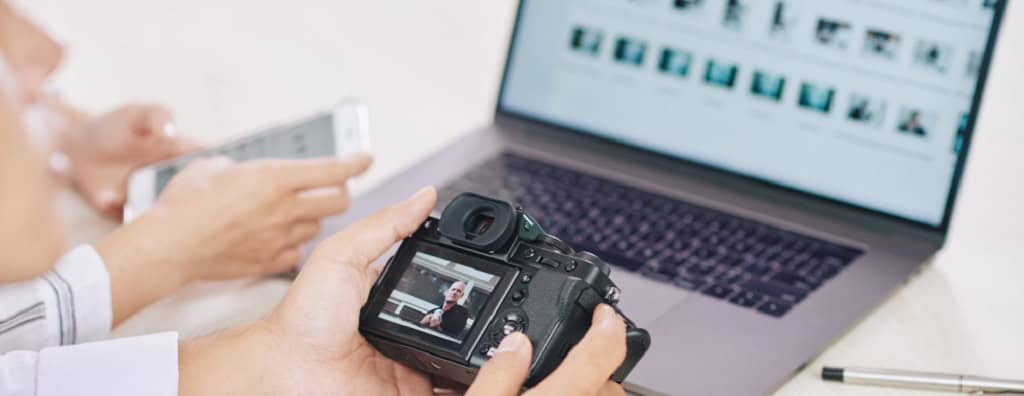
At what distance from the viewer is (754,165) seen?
0.94 meters

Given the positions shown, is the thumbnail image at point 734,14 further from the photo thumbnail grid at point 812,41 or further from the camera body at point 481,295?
the camera body at point 481,295

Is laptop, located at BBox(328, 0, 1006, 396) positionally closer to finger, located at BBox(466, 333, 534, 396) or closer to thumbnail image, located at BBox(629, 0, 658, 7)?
thumbnail image, located at BBox(629, 0, 658, 7)

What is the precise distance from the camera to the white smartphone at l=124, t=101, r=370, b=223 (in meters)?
0.93

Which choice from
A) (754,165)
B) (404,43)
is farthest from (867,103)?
(404,43)

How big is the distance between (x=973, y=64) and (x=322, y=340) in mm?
493

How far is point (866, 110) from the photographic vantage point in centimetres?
88

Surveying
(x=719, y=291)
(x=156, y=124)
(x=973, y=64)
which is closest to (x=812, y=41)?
(x=973, y=64)

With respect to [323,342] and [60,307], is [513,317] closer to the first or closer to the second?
[323,342]

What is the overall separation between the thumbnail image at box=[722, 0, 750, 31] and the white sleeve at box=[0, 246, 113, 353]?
50cm

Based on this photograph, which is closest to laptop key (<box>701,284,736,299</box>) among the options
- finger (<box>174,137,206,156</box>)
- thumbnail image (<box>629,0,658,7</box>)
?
thumbnail image (<box>629,0,658,7</box>)

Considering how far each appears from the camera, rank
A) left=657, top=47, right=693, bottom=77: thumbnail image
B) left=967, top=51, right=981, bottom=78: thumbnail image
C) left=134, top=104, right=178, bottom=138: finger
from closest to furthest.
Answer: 1. left=967, top=51, right=981, bottom=78: thumbnail image
2. left=657, top=47, right=693, bottom=77: thumbnail image
3. left=134, top=104, right=178, bottom=138: finger

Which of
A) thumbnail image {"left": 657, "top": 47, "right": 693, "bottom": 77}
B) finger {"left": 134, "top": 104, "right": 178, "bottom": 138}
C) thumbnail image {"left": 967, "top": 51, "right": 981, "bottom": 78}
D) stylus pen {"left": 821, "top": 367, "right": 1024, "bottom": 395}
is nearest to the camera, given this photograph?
stylus pen {"left": 821, "top": 367, "right": 1024, "bottom": 395}

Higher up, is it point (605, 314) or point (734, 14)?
point (734, 14)

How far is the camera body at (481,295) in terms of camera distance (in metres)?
0.63
